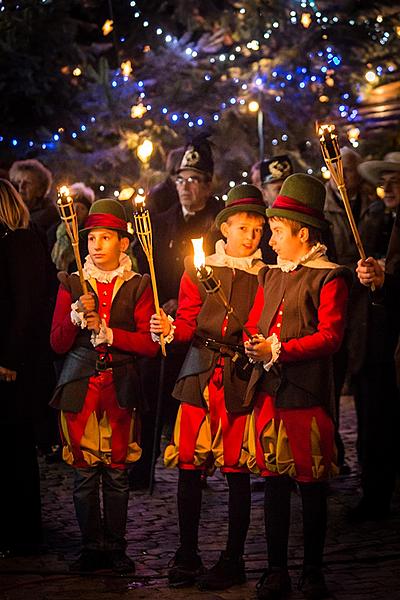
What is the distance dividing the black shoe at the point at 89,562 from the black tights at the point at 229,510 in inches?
19.4

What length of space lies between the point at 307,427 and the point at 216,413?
23.5 inches

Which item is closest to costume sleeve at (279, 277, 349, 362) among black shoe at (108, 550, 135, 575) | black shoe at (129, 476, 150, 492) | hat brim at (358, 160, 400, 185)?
black shoe at (108, 550, 135, 575)

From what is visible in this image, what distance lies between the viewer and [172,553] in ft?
24.5

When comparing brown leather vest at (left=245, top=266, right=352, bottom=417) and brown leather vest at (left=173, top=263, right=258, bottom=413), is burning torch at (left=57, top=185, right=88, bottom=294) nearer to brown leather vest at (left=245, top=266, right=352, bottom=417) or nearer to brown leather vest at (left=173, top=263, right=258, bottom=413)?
brown leather vest at (left=173, top=263, right=258, bottom=413)

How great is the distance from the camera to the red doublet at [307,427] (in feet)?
21.2

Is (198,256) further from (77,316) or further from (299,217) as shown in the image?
(77,316)

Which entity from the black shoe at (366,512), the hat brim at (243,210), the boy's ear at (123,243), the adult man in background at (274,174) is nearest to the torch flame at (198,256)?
the hat brim at (243,210)

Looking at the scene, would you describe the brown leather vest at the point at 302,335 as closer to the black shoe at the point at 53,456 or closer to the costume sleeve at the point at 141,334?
the costume sleeve at the point at 141,334

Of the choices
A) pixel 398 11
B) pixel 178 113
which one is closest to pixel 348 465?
pixel 178 113

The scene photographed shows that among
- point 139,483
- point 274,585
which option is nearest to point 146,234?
point 274,585

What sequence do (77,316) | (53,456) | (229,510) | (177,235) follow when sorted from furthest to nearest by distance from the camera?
(53,456), (177,235), (77,316), (229,510)

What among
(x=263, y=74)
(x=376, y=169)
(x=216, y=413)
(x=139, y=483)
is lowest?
(x=139, y=483)

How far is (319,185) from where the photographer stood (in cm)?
684

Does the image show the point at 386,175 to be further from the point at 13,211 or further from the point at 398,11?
the point at 398,11
